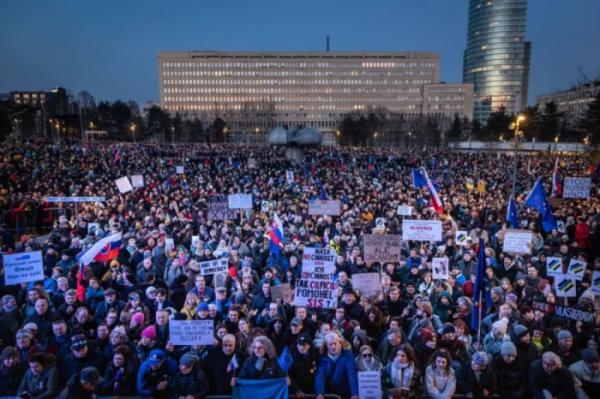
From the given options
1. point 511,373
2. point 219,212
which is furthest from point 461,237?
point 219,212

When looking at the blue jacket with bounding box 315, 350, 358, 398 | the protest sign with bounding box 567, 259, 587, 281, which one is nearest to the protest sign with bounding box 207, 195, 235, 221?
the blue jacket with bounding box 315, 350, 358, 398

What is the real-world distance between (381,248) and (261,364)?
4240 millimetres

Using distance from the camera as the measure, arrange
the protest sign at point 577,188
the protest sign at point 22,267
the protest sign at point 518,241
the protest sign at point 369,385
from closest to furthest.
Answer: the protest sign at point 369,385, the protest sign at point 22,267, the protest sign at point 518,241, the protest sign at point 577,188

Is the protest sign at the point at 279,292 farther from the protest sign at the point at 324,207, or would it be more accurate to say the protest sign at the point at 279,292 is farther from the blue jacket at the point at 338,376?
the protest sign at the point at 324,207

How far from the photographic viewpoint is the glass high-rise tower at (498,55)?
141875 mm

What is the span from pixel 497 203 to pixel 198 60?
119m

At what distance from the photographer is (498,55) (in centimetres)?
14575

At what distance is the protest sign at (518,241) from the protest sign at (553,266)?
3.32 feet

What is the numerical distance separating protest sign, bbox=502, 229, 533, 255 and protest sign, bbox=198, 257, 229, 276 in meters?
6.16

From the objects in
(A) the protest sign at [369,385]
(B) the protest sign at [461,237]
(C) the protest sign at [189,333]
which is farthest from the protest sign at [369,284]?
(B) the protest sign at [461,237]

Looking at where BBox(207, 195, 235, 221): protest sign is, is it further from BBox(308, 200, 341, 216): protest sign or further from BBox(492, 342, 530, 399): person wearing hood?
BBox(492, 342, 530, 399): person wearing hood

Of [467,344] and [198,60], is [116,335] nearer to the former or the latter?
[467,344]

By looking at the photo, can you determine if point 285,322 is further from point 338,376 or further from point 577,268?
point 577,268

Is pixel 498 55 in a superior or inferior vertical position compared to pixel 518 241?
superior
